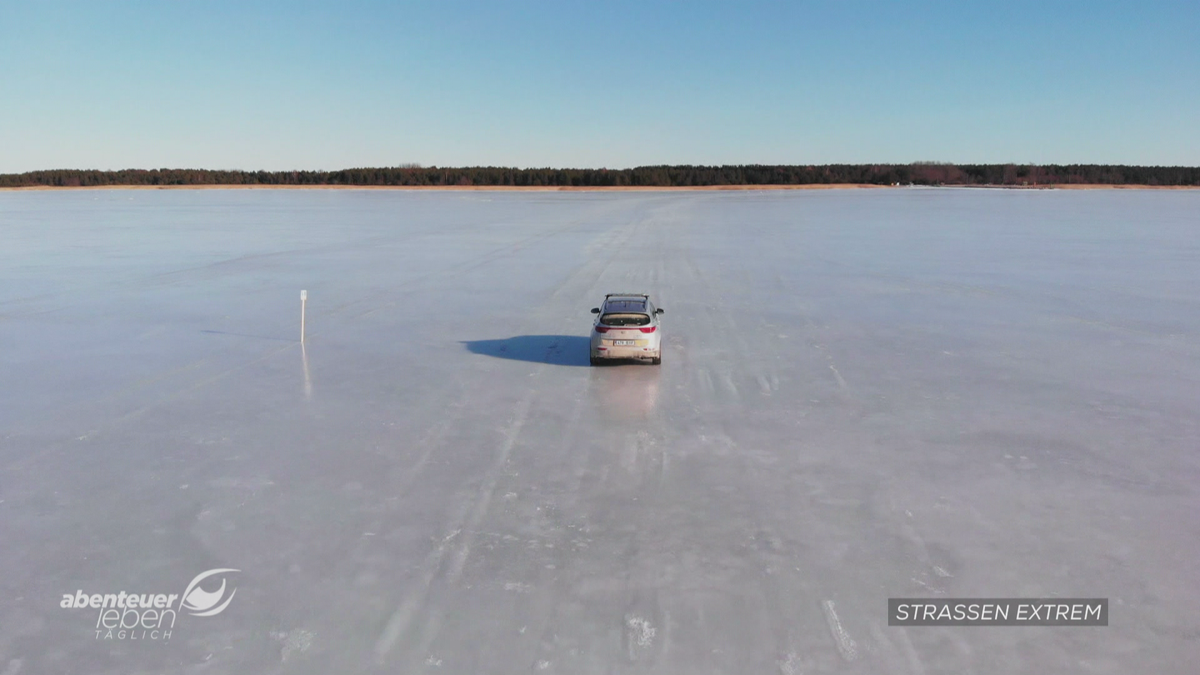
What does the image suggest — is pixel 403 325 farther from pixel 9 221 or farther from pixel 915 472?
pixel 9 221

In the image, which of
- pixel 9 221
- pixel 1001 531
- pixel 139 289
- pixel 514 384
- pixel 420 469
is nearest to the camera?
pixel 1001 531

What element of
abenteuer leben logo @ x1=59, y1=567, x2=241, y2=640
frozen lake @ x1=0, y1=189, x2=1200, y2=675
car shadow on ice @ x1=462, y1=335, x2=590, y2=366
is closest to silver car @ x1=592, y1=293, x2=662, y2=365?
frozen lake @ x1=0, y1=189, x2=1200, y2=675

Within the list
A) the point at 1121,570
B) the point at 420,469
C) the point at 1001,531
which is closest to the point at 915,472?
the point at 1001,531

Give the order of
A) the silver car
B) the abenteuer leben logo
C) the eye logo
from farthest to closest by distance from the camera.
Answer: the silver car
the eye logo
the abenteuer leben logo

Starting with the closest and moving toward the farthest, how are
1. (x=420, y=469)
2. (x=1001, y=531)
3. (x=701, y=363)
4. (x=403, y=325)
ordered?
(x=1001, y=531), (x=420, y=469), (x=701, y=363), (x=403, y=325)

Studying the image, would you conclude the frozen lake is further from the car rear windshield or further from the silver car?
the car rear windshield

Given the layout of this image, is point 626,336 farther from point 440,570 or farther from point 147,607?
point 147,607

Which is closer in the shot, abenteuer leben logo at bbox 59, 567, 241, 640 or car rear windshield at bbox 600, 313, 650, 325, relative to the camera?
abenteuer leben logo at bbox 59, 567, 241, 640
